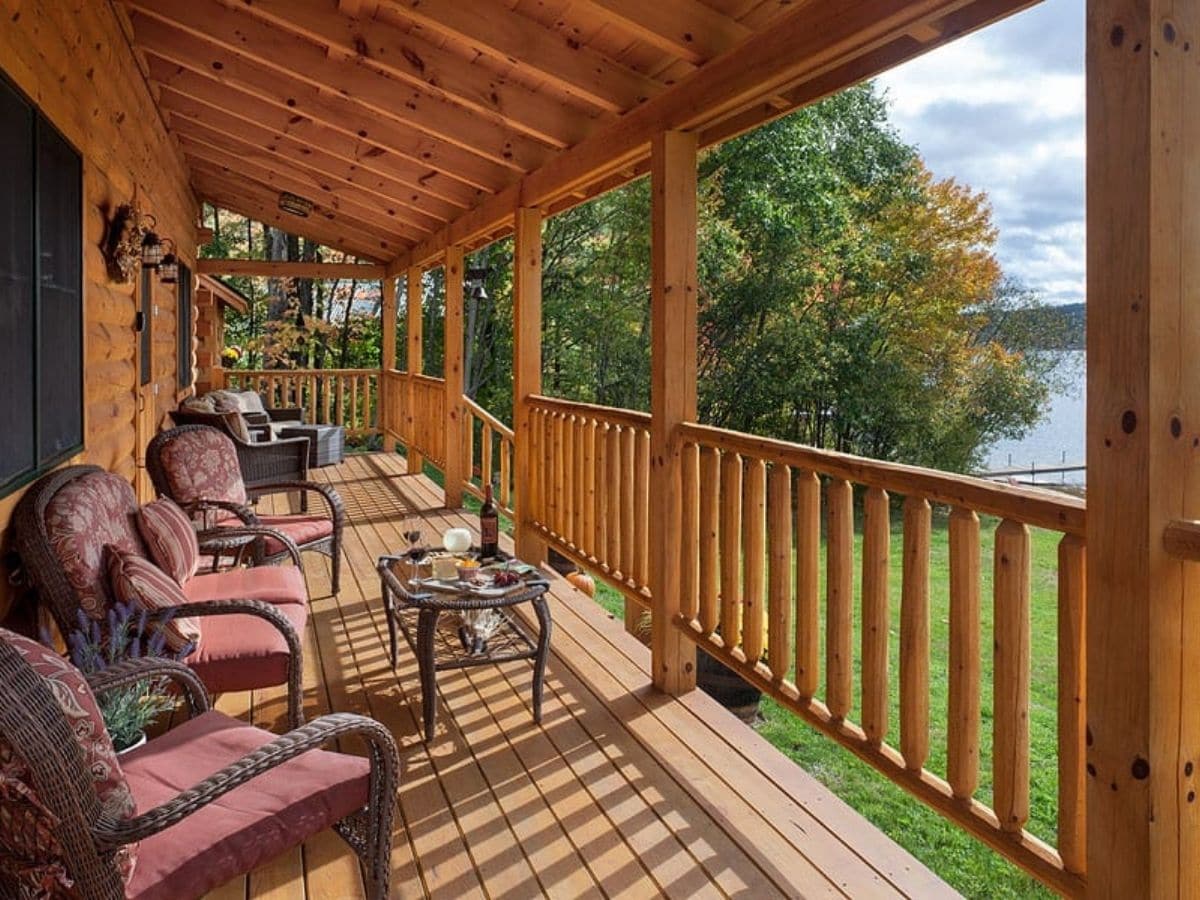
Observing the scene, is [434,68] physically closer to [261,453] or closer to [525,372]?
[525,372]

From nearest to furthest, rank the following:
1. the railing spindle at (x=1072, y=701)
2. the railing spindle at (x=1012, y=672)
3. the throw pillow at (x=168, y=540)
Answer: the railing spindle at (x=1072, y=701) → the railing spindle at (x=1012, y=672) → the throw pillow at (x=168, y=540)

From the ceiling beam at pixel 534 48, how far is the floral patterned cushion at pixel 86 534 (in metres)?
2.04

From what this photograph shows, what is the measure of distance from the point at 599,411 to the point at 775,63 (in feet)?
6.70

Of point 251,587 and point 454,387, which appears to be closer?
point 251,587

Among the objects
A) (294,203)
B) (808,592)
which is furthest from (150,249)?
(808,592)

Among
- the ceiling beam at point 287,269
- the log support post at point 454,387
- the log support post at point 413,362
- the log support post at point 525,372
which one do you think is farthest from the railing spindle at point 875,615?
the ceiling beam at point 287,269

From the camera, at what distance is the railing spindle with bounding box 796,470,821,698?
2773 mm

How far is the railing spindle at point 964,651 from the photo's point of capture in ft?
6.95

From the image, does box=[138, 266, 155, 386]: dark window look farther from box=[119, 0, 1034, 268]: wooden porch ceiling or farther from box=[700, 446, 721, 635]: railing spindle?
box=[700, 446, 721, 635]: railing spindle

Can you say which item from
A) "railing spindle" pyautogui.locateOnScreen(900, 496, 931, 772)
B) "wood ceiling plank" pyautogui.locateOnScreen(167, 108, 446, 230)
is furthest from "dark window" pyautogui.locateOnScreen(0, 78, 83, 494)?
"wood ceiling plank" pyautogui.locateOnScreen(167, 108, 446, 230)

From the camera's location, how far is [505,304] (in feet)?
55.1

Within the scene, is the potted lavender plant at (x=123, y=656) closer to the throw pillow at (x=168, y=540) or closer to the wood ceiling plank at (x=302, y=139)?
the throw pillow at (x=168, y=540)

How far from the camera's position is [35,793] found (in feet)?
4.48

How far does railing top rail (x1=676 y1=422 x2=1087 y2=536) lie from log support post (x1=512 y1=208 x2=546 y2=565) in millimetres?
2694
